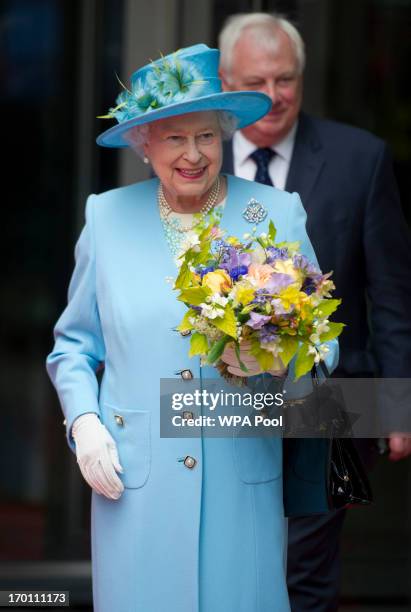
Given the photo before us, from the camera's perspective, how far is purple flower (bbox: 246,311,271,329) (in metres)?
2.88

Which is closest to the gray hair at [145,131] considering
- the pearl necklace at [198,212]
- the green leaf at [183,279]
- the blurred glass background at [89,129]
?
the pearl necklace at [198,212]

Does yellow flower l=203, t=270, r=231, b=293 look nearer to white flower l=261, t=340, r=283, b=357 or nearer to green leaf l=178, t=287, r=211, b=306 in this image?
green leaf l=178, t=287, r=211, b=306

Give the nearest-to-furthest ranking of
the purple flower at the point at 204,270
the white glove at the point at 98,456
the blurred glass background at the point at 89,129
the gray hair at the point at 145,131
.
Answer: the purple flower at the point at 204,270 → the white glove at the point at 98,456 → the gray hair at the point at 145,131 → the blurred glass background at the point at 89,129

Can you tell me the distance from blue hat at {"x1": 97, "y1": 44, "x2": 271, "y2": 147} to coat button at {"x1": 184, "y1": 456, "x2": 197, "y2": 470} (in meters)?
A: 0.86

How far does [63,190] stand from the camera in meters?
9.81

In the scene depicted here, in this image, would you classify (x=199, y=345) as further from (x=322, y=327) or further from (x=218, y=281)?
(x=322, y=327)

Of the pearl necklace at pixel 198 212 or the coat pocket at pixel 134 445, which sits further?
the pearl necklace at pixel 198 212

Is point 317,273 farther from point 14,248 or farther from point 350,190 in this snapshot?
point 14,248

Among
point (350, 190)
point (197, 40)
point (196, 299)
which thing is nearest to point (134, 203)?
point (196, 299)

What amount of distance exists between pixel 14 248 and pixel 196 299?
780 cm

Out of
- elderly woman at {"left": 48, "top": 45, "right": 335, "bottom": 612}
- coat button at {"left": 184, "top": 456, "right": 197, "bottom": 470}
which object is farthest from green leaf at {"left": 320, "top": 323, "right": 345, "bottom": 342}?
coat button at {"left": 184, "top": 456, "right": 197, "bottom": 470}

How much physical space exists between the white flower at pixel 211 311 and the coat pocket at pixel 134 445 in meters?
0.50

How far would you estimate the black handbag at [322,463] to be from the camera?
3.32 meters

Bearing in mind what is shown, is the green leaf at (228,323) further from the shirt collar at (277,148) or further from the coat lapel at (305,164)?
the shirt collar at (277,148)
